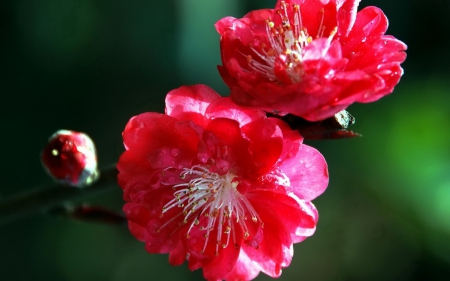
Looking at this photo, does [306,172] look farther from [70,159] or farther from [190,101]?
[70,159]

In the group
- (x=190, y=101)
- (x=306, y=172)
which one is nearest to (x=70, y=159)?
(x=190, y=101)

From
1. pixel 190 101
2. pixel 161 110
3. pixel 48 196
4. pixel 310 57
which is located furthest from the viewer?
pixel 161 110

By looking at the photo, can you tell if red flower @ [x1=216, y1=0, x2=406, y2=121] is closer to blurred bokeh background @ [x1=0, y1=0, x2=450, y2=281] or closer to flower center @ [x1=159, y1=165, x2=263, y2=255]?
flower center @ [x1=159, y1=165, x2=263, y2=255]

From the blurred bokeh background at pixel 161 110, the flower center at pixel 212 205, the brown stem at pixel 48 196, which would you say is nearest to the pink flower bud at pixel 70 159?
the brown stem at pixel 48 196

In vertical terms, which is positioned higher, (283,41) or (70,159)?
(283,41)

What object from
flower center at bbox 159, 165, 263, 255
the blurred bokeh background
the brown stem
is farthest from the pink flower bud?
the blurred bokeh background

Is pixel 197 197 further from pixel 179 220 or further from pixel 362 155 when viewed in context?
pixel 362 155

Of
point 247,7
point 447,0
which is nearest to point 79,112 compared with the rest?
point 247,7
